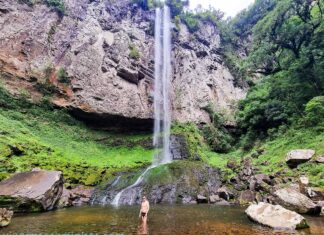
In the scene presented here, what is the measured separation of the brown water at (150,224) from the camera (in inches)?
349

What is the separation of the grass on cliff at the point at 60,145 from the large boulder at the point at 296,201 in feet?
40.0

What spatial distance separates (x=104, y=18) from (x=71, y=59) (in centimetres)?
758

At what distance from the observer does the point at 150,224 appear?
1018 centimetres

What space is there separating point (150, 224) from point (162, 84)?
24612 mm

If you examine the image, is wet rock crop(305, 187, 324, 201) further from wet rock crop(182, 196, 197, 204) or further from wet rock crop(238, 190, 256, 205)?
wet rock crop(182, 196, 197, 204)

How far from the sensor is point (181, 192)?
60.2 feet

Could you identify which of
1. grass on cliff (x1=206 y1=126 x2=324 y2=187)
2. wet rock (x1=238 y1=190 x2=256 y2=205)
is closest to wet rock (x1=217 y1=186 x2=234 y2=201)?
wet rock (x1=238 y1=190 x2=256 y2=205)

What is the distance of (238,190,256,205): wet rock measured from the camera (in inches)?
631

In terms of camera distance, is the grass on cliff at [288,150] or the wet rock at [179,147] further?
the wet rock at [179,147]

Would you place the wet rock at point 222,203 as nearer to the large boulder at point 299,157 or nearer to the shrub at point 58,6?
the large boulder at point 299,157

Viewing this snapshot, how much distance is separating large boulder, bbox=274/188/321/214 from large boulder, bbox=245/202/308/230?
233 cm

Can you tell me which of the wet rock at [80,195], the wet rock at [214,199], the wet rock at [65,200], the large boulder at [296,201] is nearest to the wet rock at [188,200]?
the wet rock at [214,199]

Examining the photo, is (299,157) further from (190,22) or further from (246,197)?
(190,22)

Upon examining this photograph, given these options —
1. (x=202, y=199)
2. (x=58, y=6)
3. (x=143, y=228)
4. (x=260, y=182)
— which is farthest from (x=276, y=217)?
(x=58, y=6)
